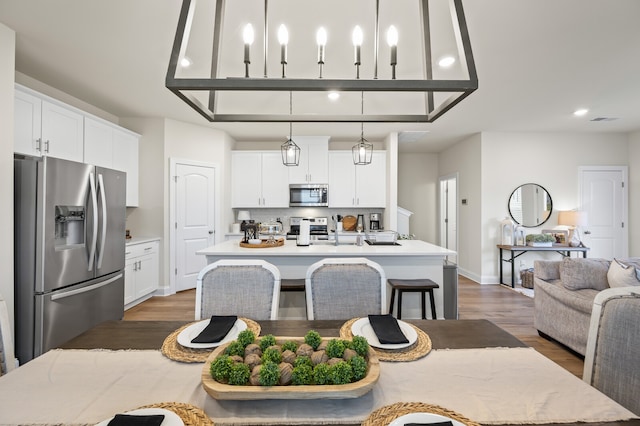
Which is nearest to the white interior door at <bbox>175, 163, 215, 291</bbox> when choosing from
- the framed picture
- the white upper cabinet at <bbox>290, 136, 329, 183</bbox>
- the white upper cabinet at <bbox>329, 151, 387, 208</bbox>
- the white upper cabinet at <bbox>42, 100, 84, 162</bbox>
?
the white upper cabinet at <bbox>42, 100, 84, 162</bbox>

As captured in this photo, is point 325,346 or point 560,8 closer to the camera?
point 325,346

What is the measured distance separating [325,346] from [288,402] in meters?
0.21

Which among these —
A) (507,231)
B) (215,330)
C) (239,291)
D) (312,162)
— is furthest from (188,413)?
(507,231)

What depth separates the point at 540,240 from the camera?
4699mm

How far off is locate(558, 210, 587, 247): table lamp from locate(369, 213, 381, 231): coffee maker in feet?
9.77

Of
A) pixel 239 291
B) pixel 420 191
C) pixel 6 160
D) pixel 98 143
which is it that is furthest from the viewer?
pixel 420 191

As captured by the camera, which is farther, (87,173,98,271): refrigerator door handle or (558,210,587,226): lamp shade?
(558,210,587,226): lamp shade

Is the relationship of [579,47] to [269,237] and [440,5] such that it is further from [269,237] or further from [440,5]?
[269,237]

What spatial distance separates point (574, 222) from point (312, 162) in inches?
171

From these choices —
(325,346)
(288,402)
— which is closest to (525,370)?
(325,346)

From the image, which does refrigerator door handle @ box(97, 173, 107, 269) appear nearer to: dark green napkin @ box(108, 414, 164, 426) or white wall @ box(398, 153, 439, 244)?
dark green napkin @ box(108, 414, 164, 426)

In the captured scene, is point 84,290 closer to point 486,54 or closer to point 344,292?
point 344,292

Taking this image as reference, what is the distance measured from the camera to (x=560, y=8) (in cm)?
203

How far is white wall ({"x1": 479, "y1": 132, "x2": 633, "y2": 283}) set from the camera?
5.03 metres
